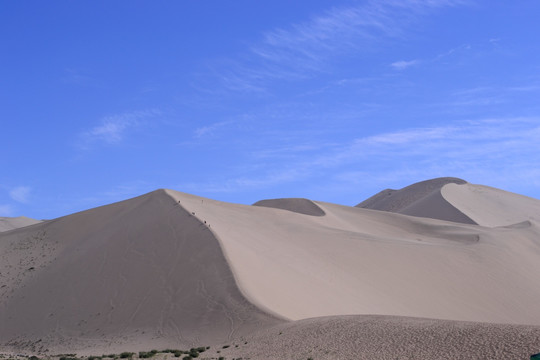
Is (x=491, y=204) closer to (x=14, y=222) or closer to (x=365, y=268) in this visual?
(x=365, y=268)

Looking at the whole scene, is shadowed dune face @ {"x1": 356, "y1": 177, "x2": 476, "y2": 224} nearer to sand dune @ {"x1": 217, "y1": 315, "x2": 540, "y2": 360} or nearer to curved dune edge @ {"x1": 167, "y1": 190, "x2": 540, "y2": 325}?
curved dune edge @ {"x1": 167, "y1": 190, "x2": 540, "y2": 325}

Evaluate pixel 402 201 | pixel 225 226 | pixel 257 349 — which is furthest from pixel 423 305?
pixel 402 201

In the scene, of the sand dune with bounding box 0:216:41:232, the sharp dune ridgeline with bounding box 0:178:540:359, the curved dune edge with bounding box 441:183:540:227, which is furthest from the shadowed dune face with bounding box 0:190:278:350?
the sand dune with bounding box 0:216:41:232

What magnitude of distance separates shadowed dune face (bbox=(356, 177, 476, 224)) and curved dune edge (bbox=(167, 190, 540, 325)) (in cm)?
1767

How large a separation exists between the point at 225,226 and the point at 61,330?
1174 cm

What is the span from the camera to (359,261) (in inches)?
1470

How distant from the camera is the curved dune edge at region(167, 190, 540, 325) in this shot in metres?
30.0

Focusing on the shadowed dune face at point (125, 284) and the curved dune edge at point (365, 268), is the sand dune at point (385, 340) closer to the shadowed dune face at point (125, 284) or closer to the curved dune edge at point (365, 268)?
the shadowed dune face at point (125, 284)

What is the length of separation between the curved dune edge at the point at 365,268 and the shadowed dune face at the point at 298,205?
389 cm

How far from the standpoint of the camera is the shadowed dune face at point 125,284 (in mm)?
26406

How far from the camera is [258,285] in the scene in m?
29.0

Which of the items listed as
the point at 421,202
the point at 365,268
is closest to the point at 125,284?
the point at 365,268

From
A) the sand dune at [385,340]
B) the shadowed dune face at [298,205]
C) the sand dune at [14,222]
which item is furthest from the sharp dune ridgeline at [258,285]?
the sand dune at [14,222]

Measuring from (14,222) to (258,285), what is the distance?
3022 inches
